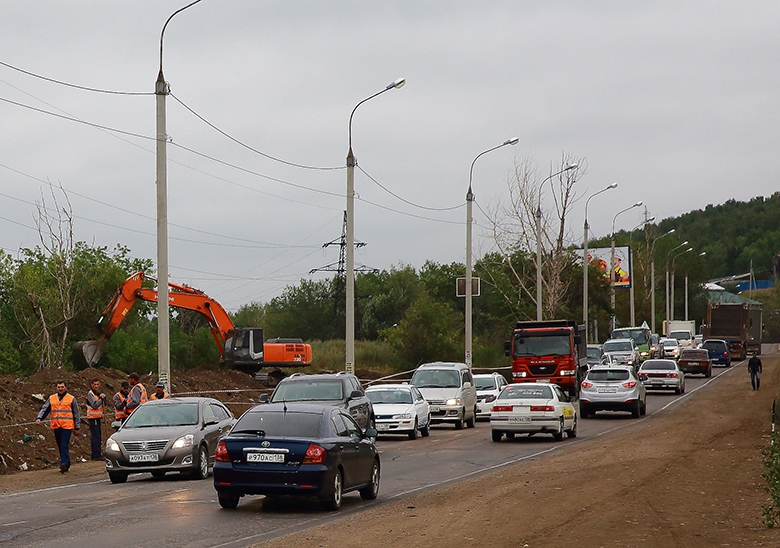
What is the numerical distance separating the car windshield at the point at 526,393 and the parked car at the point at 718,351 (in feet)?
172

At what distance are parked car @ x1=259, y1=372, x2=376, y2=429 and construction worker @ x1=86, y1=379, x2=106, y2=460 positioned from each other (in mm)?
3601

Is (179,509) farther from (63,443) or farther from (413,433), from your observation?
(413,433)

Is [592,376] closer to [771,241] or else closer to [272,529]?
[272,529]

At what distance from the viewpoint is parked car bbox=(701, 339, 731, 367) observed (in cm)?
7856

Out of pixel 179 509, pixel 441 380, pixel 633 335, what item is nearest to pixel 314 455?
pixel 179 509

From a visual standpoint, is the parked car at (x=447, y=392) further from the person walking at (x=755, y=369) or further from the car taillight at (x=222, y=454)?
the car taillight at (x=222, y=454)

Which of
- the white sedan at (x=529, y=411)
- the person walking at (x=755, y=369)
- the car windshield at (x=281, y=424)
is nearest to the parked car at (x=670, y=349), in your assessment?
the person walking at (x=755, y=369)

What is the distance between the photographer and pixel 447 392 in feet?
118

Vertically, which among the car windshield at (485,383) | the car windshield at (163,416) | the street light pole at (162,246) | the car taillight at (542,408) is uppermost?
the street light pole at (162,246)

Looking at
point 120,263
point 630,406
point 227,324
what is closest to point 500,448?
point 630,406

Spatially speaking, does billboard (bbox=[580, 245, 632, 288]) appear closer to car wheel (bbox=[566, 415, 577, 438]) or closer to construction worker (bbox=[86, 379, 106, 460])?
car wheel (bbox=[566, 415, 577, 438])

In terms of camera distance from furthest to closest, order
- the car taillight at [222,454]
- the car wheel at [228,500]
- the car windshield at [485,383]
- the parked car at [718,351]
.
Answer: the parked car at [718,351]
the car windshield at [485,383]
the car wheel at [228,500]
the car taillight at [222,454]

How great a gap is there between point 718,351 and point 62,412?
6339 cm

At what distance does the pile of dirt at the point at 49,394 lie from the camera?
86.7ft
